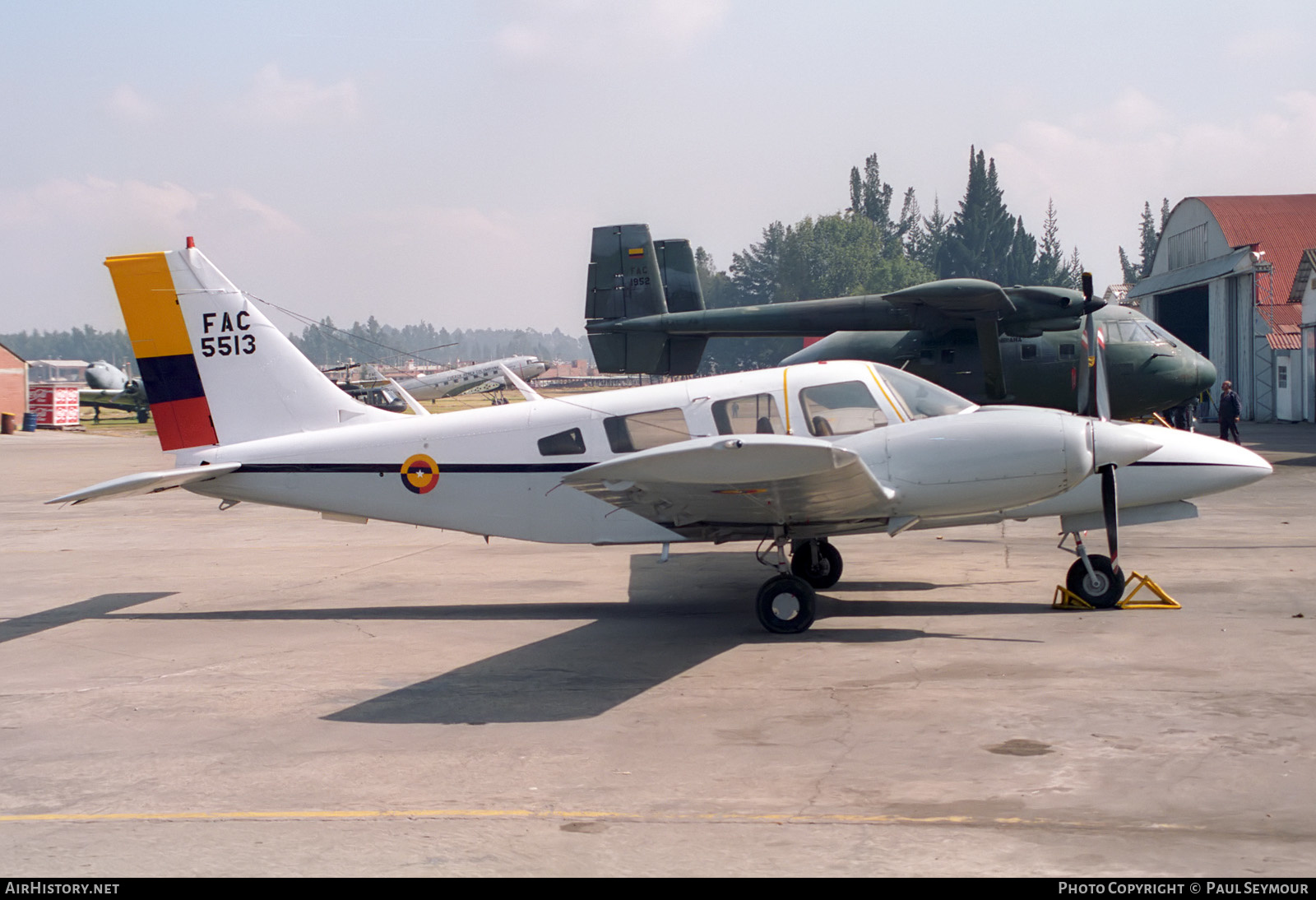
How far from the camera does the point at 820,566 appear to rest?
40.5ft

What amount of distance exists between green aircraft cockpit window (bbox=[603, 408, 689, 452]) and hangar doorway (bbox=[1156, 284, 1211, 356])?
2057 inches

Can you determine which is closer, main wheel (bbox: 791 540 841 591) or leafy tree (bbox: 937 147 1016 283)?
main wheel (bbox: 791 540 841 591)

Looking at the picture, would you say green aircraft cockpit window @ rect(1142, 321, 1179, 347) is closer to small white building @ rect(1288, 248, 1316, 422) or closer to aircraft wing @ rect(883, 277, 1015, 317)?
aircraft wing @ rect(883, 277, 1015, 317)

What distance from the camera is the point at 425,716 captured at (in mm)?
7965

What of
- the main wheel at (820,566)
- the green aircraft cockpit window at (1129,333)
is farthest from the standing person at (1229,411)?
the main wheel at (820,566)

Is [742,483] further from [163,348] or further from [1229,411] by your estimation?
[1229,411]

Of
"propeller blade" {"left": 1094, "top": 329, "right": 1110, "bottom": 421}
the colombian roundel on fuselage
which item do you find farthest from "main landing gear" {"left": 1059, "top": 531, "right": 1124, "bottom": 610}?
the colombian roundel on fuselage

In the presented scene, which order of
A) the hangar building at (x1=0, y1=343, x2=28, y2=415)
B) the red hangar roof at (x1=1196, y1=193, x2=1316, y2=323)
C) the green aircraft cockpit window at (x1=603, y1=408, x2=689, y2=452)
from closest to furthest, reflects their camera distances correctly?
the green aircraft cockpit window at (x1=603, y1=408, x2=689, y2=452)
the red hangar roof at (x1=1196, y1=193, x2=1316, y2=323)
the hangar building at (x1=0, y1=343, x2=28, y2=415)

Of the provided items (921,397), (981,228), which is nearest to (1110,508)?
(921,397)

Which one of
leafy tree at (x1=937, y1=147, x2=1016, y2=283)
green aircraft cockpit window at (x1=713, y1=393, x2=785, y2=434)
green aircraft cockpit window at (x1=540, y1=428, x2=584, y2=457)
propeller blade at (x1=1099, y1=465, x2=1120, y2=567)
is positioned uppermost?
leafy tree at (x1=937, y1=147, x2=1016, y2=283)

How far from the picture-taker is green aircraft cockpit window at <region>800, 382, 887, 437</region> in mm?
10633

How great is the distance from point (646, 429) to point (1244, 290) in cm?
4509

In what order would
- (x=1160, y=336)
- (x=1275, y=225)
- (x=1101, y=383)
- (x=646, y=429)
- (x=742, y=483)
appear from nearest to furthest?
(x=742, y=483) < (x=646, y=429) < (x=1101, y=383) < (x=1160, y=336) < (x=1275, y=225)

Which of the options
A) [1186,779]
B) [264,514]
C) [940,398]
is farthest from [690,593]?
[264,514]
